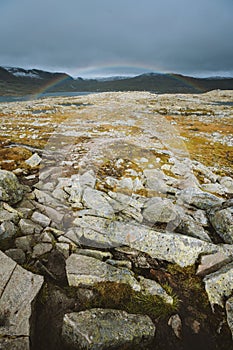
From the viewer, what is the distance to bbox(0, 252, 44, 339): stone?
12.9 feet

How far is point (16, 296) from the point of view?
447cm

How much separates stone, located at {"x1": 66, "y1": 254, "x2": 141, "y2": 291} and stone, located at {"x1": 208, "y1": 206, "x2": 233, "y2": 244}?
3.84 meters

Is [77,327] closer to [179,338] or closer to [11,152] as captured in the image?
[179,338]

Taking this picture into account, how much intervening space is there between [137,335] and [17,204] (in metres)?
6.55

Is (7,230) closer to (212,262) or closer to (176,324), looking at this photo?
(176,324)

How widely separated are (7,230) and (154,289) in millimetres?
4938

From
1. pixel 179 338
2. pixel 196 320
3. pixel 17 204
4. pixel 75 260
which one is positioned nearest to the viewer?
pixel 179 338

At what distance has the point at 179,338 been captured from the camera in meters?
4.39

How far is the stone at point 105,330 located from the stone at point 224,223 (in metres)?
4.22

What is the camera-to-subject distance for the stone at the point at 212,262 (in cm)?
590

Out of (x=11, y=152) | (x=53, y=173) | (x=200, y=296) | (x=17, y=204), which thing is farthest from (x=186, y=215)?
(x=11, y=152)

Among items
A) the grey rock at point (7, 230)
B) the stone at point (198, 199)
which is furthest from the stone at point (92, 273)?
the stone at point (198, 199)

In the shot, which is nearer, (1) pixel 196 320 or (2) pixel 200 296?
(1) pixel 196 320

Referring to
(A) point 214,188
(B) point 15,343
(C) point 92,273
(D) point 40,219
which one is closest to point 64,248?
(C) point 92,273
